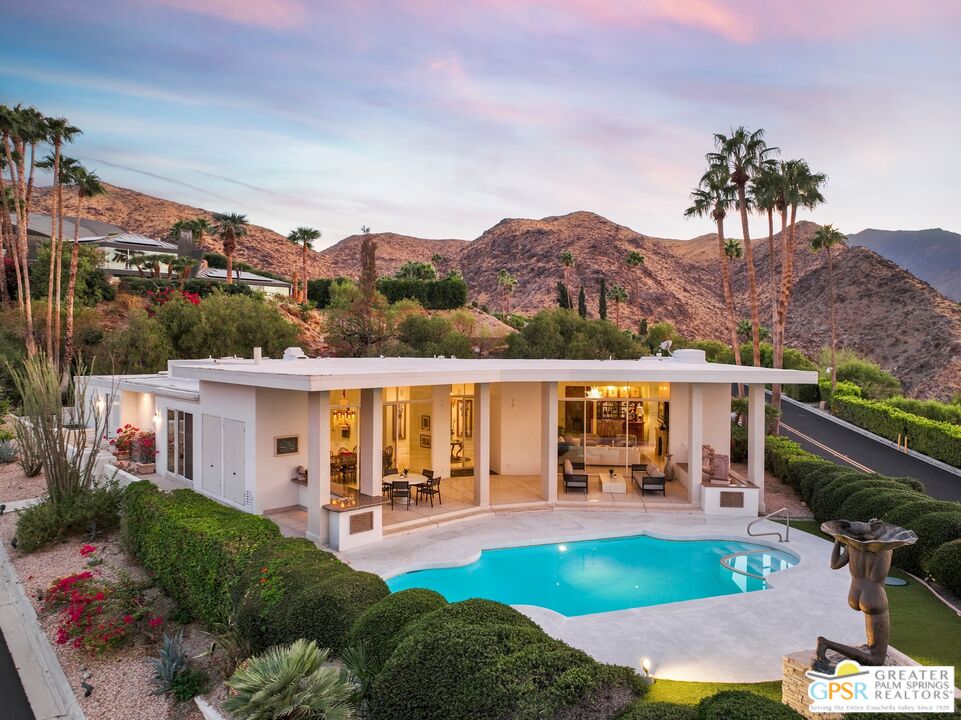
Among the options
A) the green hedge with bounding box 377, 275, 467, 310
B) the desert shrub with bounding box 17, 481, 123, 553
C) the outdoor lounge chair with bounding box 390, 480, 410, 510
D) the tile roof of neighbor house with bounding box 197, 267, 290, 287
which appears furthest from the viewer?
the green hedge with bounding box 377, 275, 467, 310

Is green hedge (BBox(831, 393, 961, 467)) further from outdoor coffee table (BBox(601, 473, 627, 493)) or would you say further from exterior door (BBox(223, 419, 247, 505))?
exterior door (BBox(223, 419, 247, 505))

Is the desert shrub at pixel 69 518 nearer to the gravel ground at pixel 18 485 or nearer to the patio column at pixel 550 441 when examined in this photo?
the gravel ground at pixel 18 485

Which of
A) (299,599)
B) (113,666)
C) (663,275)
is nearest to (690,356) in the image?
(299,599)

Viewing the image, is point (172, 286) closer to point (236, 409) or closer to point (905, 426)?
point (236, 409)

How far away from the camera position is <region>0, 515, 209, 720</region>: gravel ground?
6754 millimetres

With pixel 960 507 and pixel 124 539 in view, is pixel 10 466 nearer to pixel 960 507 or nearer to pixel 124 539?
pixel 124 539

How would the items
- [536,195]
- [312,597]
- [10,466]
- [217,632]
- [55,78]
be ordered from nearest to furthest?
[312,597], [217,632], [10,466], [55,78], [536,195]

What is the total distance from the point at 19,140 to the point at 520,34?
27.5 m

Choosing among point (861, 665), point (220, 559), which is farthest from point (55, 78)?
point (861, 665)

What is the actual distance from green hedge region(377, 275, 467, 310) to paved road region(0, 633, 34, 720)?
51.2m

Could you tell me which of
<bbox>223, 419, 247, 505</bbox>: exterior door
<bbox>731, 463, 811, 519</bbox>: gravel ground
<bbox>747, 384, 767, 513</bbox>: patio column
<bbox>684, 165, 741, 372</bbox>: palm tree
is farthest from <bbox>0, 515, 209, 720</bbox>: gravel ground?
<bbox>684, 165, 741, 372</bbox>: palm tree

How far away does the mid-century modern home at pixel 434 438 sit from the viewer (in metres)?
11.8

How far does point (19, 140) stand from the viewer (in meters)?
30.8

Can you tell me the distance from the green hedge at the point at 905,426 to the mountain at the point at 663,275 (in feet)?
105
